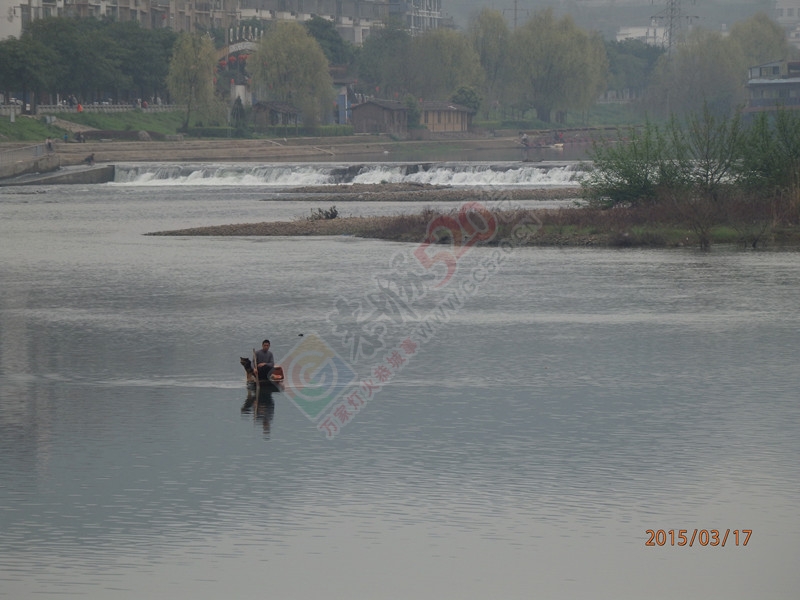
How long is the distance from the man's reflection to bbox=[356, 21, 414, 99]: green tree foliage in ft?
537

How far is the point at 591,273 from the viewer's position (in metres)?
49.3

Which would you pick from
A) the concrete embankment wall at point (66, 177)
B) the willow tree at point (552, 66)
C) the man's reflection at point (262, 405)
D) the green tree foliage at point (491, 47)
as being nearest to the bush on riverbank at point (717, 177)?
the man's reflection at point (262, 405)

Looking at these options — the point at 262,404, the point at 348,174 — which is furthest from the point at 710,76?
A: the point at 262,404

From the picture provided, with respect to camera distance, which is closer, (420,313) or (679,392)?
(679,392)

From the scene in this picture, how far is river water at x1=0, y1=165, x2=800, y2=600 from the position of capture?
17703 mm

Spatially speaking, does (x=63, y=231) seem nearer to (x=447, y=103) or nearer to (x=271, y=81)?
(x=271, y=81)

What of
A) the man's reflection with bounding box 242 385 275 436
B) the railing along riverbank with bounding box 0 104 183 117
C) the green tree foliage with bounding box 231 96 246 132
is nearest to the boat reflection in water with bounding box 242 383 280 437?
the man's reflection with bounding box 242 385 275 436

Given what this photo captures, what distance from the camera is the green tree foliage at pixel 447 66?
604ft

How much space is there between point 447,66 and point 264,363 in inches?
6271

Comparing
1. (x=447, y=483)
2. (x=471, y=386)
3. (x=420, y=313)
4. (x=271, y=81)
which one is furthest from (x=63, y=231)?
(x=271, y=81)

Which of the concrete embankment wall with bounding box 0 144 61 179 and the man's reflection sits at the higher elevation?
the concrete embankment wall with bounding box 0 144 61 179

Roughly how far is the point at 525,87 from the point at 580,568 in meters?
171

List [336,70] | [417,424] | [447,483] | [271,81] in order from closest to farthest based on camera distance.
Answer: [447,483], [417,424], [271,81], [336,70]
